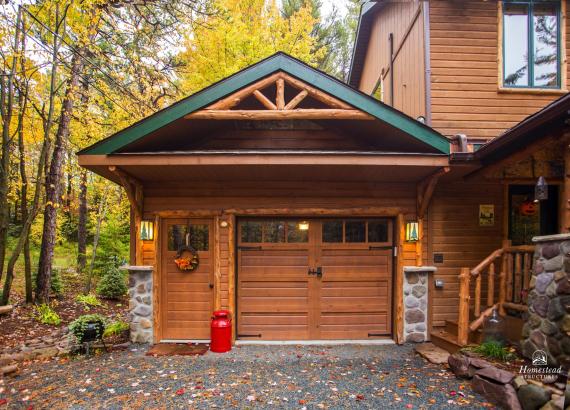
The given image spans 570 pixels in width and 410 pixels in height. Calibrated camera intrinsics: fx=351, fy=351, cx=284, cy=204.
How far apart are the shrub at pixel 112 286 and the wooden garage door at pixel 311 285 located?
18.0 ft

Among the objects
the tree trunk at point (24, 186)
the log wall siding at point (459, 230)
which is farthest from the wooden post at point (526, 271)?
the tree trunk at point (24, 186)

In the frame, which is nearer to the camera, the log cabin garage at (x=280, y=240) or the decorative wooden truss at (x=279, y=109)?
the decorative wooden truss at (x=279, y=109)

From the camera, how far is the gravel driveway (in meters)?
3.60

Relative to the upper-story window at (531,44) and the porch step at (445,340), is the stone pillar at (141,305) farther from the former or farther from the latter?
the upper-story window at (531,44)

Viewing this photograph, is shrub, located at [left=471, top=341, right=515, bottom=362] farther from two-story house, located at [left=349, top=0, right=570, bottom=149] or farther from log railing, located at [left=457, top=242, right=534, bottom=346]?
two-story house, located at [left=349, top=0, right=570, bottom=149]

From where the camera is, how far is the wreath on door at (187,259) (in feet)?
18.0

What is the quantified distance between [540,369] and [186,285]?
4633 millimetres

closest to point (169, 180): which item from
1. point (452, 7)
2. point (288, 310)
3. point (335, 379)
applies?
point (288, 310)

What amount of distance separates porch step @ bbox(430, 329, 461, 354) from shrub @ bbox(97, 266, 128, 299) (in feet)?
26.0

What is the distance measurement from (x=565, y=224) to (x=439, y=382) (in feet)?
7.23

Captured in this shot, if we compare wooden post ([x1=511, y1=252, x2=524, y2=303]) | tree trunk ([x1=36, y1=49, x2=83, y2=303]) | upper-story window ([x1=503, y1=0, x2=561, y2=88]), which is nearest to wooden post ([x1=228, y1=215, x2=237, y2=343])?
wooden post ([x1=511, y1=252, x2=524, y2=303])

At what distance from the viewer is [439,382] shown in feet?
13.2

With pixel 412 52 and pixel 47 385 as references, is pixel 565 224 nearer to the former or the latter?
pixel 412 52

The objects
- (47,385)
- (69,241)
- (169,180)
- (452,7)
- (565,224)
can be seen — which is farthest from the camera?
(69,241)
